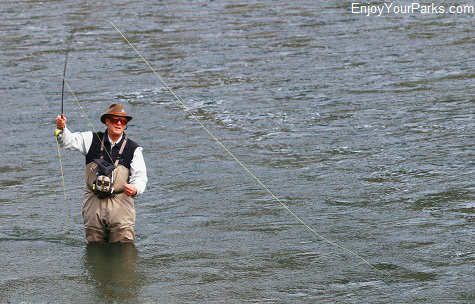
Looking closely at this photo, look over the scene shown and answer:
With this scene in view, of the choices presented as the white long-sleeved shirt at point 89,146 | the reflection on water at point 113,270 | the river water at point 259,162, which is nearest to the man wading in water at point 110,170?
the white long-sleeved shirt at point 89,146

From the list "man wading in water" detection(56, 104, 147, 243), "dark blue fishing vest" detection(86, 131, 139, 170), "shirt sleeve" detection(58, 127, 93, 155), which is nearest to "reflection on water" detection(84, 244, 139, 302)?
"man wading in water" detection(56, 104, 147, 243)

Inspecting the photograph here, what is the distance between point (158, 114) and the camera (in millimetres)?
14719

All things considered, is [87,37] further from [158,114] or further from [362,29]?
[158,114]

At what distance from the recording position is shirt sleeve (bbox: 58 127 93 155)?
8145mm

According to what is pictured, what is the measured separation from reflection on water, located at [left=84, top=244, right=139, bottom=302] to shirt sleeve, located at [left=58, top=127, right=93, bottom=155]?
0.90m

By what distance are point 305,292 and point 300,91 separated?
8.72 metres

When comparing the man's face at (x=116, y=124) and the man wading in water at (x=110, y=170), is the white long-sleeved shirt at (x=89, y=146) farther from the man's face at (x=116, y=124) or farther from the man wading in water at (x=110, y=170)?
the man's face at (x=116, y=124)

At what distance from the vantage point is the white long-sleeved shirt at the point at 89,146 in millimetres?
8172

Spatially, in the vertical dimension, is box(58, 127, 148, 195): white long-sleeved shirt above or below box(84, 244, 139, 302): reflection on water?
above

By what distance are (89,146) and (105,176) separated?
0.37 m

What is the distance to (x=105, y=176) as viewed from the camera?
26.9ft

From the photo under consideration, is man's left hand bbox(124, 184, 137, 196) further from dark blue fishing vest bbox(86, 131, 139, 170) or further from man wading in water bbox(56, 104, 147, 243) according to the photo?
dark blue fishing vest bbox(86, 131, 139, 170)

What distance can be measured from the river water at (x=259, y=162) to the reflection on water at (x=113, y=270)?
0.08ft

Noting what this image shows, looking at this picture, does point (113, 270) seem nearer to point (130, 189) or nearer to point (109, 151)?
point (130, 189)
